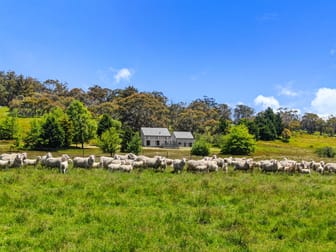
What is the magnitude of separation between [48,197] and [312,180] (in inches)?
642

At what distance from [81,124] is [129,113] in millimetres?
39947

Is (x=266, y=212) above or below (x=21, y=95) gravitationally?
below

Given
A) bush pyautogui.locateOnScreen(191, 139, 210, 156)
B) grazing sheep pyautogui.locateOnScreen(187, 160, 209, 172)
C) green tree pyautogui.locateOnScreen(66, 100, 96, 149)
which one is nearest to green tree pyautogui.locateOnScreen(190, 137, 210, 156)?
bush pyautogui.locateOnScreen(191, 139, 210, 156)

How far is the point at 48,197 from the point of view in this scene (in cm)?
1285

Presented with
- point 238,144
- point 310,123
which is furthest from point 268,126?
point 310,123

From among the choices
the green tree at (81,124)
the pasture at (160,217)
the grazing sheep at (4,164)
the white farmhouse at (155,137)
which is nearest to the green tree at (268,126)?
the white farmhouse at (155,137)

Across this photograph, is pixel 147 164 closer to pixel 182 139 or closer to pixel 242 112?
pixel 182 139

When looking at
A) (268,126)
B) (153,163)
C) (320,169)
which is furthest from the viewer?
(268,126)

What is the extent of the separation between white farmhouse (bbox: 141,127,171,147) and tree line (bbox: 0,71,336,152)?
8.61 metres

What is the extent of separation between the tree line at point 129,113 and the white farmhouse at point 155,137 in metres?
8.61

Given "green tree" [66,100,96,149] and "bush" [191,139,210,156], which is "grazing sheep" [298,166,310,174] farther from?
"green tree" [66,100,96,149]

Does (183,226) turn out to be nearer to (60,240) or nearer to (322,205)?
(60,240)

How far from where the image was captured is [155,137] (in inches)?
4498

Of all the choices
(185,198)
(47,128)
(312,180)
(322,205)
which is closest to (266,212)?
(322,205)
